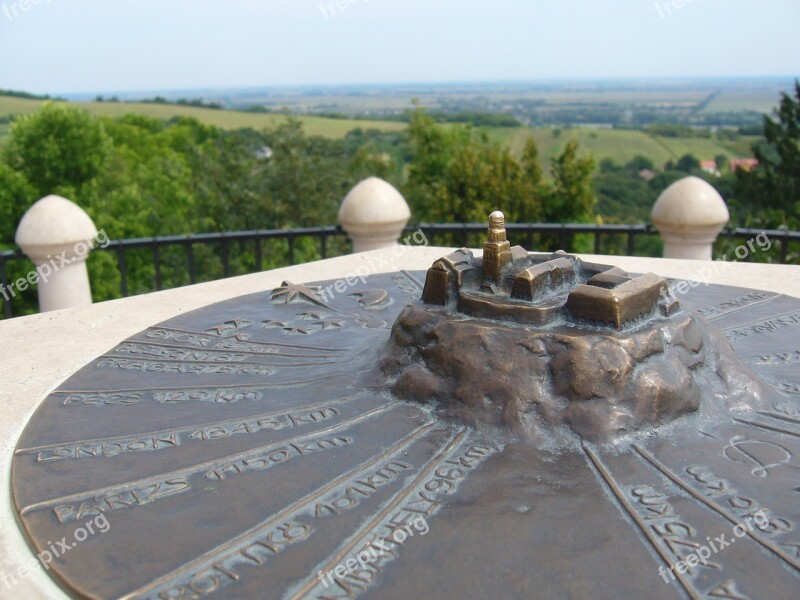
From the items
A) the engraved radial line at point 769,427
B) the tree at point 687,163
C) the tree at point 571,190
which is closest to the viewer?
the engraved radial line at point 769,427

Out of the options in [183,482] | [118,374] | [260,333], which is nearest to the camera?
[183,482]

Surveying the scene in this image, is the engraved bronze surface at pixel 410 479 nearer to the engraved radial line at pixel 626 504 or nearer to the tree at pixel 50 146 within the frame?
the engraved radial line at pixel 626 504

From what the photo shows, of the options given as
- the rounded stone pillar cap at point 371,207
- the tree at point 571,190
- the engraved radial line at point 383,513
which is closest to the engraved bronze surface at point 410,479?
the engraved radial line at point 383,513

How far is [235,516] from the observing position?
1.82 m

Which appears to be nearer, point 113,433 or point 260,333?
point 113,433

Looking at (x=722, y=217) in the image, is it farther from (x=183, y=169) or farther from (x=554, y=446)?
(x=183, y=169)

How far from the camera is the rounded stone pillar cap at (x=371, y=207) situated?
609cm

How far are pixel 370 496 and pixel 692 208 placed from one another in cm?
473

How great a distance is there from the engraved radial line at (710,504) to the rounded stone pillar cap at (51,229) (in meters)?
4.50

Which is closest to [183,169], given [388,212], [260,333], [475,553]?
[388,212]

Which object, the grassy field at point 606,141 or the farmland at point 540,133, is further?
the grassy field at point 606,141

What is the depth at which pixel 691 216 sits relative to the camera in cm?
577

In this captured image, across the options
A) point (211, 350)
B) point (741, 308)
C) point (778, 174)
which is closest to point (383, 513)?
point (211, 350)

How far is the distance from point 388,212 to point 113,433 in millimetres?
4090
